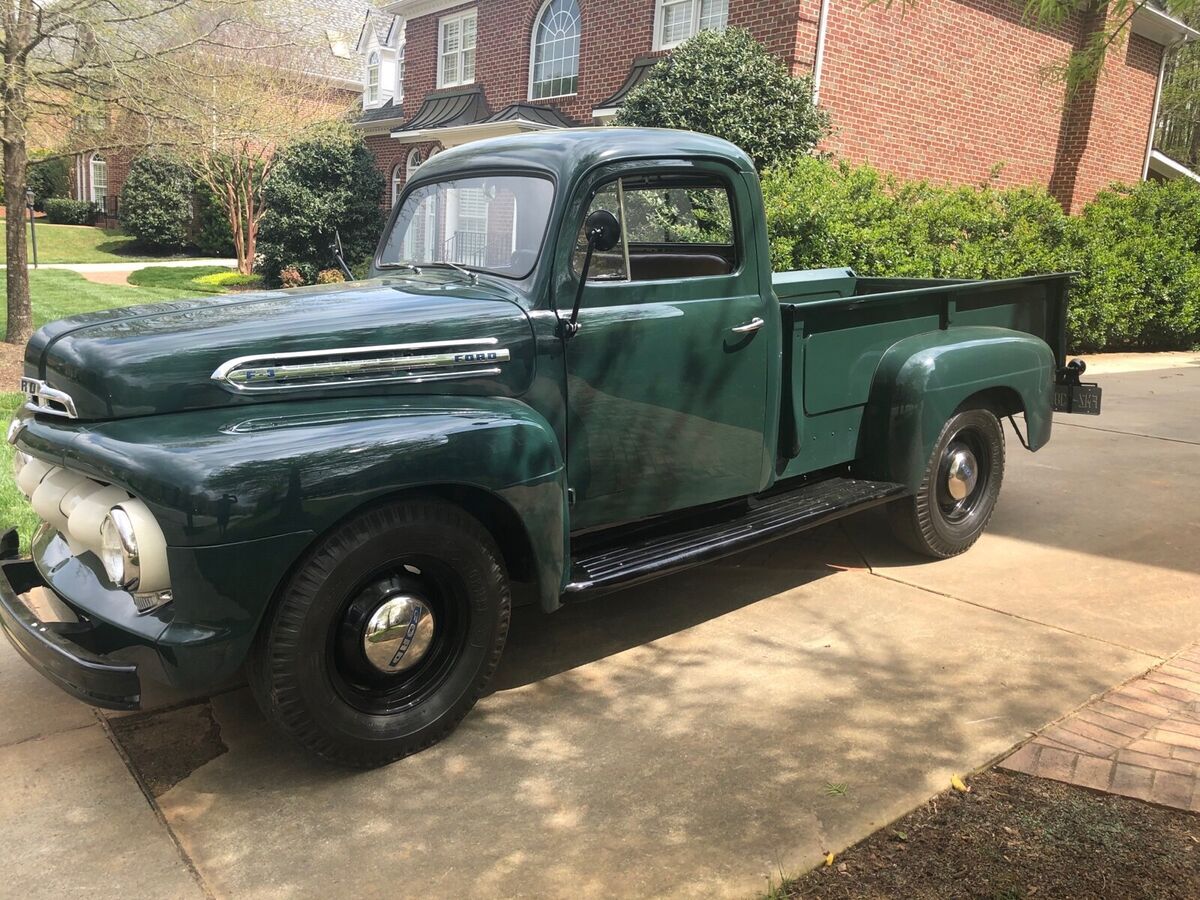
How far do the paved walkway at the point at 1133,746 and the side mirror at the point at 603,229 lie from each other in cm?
214

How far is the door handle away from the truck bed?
206mm

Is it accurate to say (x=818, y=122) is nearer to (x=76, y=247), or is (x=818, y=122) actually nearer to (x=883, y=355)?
(x=883, y=355)

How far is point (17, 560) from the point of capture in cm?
342

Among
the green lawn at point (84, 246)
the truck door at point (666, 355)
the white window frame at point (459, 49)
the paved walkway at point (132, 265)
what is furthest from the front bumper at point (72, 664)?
the green lawn at point (84, 246)

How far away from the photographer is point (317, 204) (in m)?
18.6

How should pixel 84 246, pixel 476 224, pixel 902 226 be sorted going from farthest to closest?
pixel 84 246
pixel 902 226
pixel 476 224

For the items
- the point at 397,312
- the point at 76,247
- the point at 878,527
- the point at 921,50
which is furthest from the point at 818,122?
the point at 76,247

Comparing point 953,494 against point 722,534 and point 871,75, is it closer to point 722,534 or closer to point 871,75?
point 722,534

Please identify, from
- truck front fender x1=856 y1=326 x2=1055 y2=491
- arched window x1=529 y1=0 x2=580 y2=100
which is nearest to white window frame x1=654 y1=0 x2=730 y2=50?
arched window x1=529 y1=0 x2=580 y2=100

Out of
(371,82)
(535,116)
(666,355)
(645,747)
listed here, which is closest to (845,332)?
(666,355)

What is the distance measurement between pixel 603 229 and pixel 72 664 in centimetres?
205

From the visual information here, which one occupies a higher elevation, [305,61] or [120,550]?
[305,61]

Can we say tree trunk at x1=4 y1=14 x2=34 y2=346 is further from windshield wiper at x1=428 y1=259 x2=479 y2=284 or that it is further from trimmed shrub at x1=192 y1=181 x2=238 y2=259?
trimmed shrub at x1=192 y1=181 x2=238 y2=259

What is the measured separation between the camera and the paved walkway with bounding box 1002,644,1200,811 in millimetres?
2957
